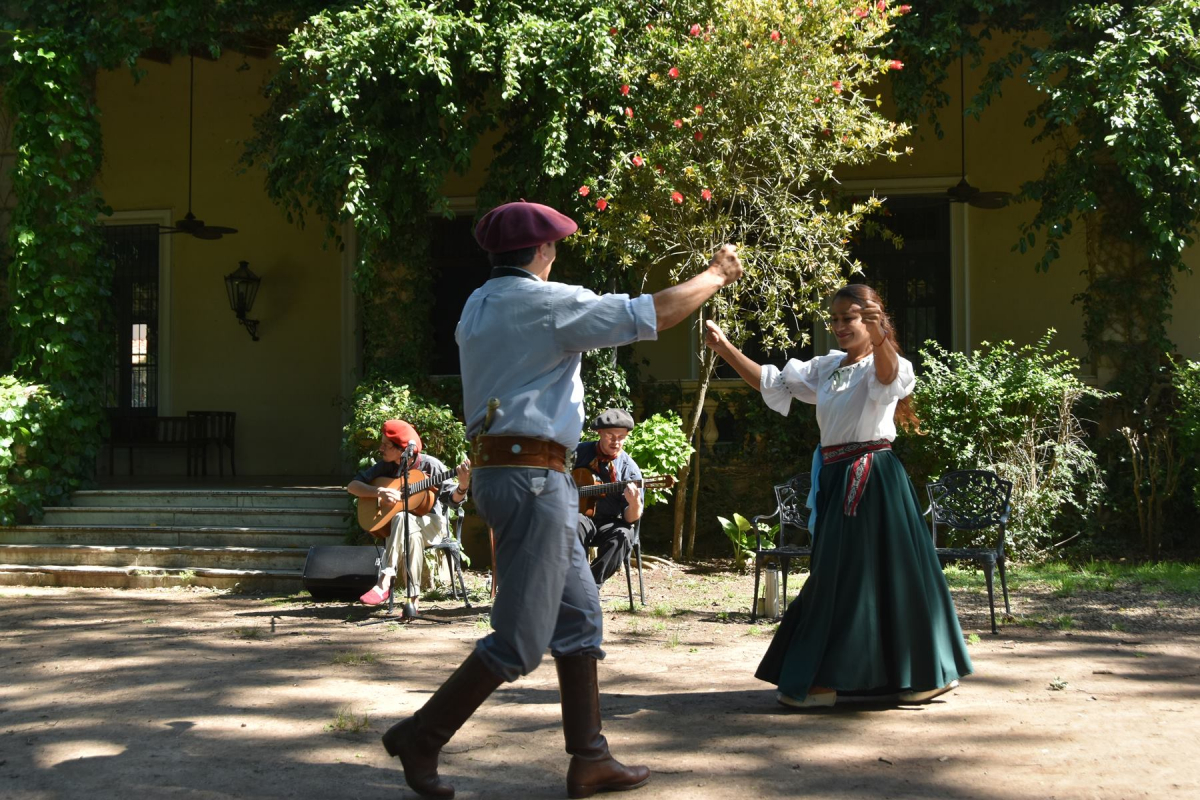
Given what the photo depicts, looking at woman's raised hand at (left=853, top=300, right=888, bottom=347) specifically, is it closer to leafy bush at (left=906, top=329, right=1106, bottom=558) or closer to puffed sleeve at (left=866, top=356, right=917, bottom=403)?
puffed sleeve at (left=866, top=356, right=917, bottom=403)

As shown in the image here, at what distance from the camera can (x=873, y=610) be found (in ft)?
15.1

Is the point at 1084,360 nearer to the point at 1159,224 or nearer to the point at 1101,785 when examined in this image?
the point at 1159,224

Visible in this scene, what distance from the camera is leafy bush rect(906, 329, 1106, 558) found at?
9242 millimetres

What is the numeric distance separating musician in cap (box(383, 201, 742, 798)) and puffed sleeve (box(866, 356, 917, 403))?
134cm

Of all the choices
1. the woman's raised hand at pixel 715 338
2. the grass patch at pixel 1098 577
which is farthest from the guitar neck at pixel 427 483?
the grass patch at pixel 1098 577

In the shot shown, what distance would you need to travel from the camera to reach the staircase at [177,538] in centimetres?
892

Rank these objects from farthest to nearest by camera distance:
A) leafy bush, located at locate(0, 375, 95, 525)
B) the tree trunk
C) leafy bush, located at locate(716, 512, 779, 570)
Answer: leafy bush, located at locate(0, 375, 95, 525) < the tree trunk < leafy bush, located at locate(716, 512, 779, 570)

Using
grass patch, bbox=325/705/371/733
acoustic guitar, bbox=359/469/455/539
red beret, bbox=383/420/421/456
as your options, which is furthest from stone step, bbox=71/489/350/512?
grass patch, bbox=325/705/371/733

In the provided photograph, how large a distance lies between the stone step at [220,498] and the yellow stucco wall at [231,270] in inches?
108

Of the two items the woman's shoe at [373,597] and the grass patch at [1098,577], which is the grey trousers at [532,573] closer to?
the woman's shoe at [373,597]

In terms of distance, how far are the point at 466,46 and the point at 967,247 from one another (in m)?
5.48

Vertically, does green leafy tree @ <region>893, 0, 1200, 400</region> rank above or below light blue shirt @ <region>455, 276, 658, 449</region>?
above

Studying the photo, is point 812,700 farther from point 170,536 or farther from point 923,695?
point 170,536

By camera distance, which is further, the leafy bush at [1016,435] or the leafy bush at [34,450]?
the leafy bush at [34,450]
